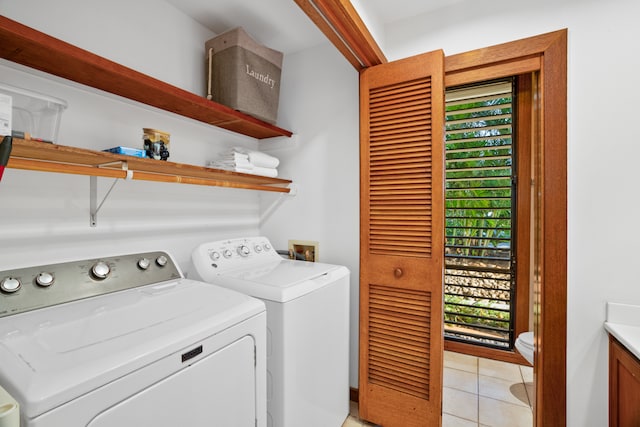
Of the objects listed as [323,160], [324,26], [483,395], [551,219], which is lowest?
[483,395]

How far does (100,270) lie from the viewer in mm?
1251

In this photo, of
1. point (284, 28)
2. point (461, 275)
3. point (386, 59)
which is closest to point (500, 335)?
point (461, 275)

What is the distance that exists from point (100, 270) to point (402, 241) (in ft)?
4.92

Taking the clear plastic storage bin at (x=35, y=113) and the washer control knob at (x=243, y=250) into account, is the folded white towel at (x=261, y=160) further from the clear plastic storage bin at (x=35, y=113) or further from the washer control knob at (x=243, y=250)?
the clear plastic storage bin at (x=35, y=113)

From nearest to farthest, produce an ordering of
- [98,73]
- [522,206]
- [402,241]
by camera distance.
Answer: [98,73]
[402,241]
[522,206]

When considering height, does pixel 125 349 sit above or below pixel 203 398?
above

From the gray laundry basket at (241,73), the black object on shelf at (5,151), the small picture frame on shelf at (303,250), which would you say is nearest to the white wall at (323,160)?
the small picture frame on shelf at (303,250)

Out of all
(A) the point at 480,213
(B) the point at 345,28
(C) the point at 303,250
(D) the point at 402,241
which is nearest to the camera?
(B) the point at 345,28

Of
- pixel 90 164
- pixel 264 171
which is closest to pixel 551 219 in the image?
pixel 264 171

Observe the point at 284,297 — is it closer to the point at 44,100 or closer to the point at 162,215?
the point at 162,215

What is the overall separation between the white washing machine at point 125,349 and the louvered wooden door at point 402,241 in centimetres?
87

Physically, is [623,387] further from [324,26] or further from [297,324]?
[324,26]

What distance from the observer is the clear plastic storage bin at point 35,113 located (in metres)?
1.06

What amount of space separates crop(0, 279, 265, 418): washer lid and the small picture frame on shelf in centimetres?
99
